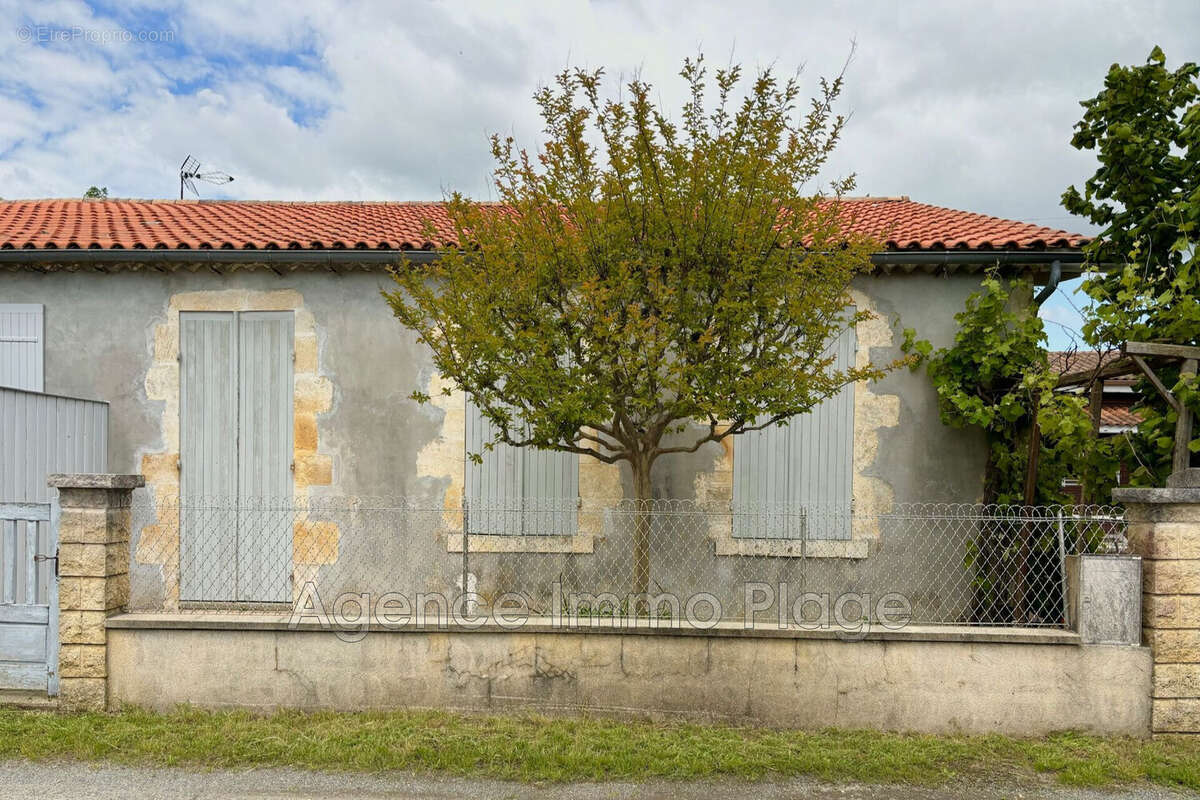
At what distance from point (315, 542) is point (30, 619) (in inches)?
99.1

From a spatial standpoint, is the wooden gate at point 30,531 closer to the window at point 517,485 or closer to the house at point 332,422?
the house at point 332,422

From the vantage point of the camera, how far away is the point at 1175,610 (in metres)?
4.88

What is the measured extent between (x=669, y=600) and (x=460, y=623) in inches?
58.2

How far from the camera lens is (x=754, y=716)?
504 centimetres

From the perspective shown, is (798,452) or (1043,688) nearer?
(1043,688)

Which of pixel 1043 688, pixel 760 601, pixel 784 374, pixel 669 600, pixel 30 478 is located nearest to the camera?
pixel 1043 688

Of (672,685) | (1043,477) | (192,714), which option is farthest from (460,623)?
(1043,477)

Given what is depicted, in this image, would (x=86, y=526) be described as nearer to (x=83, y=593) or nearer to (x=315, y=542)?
(x=83, y=593)

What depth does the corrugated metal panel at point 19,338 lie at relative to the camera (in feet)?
24.6

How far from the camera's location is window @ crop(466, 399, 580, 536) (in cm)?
729

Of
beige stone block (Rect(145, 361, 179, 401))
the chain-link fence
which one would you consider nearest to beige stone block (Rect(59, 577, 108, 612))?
the chain-link fence

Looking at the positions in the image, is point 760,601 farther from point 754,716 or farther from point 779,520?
point 754,716

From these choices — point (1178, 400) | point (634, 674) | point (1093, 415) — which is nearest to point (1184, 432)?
point (1178, 400)

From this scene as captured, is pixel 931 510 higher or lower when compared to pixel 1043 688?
higher
